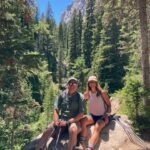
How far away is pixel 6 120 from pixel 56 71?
267 ft

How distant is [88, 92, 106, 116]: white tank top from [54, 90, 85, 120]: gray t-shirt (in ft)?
1.78

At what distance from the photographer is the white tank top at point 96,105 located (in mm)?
10023

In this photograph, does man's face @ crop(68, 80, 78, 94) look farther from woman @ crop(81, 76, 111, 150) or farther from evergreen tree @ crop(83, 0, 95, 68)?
evergreen tree @ crop(83, 0, 95, 68)

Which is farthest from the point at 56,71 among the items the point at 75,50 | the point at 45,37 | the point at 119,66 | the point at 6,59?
the point at 6,59

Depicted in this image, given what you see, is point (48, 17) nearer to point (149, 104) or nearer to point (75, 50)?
point (75, 50)

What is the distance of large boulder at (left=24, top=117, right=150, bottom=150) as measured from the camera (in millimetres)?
9750

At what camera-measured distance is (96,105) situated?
1004 cm

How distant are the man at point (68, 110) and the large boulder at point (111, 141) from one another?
1.31 ft

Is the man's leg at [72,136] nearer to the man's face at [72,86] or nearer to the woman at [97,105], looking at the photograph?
the woman at [97,105]

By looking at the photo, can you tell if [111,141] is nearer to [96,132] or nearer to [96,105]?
[96,132]

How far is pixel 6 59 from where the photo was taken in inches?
582

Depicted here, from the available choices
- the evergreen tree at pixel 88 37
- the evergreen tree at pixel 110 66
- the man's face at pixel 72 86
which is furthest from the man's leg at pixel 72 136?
the evergreen tree at pixel 88 37

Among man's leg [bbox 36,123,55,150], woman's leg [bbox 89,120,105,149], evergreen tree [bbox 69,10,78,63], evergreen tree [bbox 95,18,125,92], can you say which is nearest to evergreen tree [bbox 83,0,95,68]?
evergreen tree [bbox 69,10,78,63]

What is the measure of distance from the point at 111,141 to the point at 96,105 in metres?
0.90
